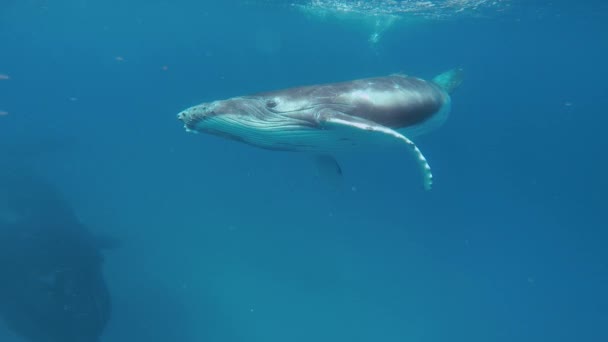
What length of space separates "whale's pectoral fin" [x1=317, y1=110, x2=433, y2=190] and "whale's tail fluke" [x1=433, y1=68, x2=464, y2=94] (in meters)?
6.67

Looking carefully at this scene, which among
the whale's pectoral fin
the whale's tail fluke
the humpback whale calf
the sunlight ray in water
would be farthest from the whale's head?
the sunlight ray in water

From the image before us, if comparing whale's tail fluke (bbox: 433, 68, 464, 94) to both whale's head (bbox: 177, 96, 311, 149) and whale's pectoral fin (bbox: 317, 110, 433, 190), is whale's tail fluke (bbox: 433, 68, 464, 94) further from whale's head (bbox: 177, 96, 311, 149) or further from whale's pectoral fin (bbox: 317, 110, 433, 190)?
whale's head (bbox: 177, 96, 311, 149)

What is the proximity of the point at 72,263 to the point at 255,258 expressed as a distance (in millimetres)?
8975

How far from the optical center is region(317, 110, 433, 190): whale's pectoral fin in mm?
5453

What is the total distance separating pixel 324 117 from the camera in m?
5.69

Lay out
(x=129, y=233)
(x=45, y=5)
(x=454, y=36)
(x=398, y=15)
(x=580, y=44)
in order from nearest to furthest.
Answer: (x=129, y=233) < (x=398, y=15) < (x=580, y=44) < (x=454, y=36) < (x=45, y=5)

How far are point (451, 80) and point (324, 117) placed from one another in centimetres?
786

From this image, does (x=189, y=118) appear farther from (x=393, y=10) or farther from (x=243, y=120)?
(x=393, y=10)

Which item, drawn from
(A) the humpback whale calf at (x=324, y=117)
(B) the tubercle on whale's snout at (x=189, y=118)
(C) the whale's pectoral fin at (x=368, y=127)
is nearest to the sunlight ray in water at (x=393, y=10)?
(A) the humpback whale calf at (x=324, y=117)

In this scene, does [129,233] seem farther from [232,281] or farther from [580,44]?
[580,44]

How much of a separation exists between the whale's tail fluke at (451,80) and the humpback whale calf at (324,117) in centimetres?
494

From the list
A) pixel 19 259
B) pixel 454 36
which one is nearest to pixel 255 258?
pixel 19 259

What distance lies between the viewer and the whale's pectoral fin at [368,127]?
5453 mm

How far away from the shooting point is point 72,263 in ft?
52.2
